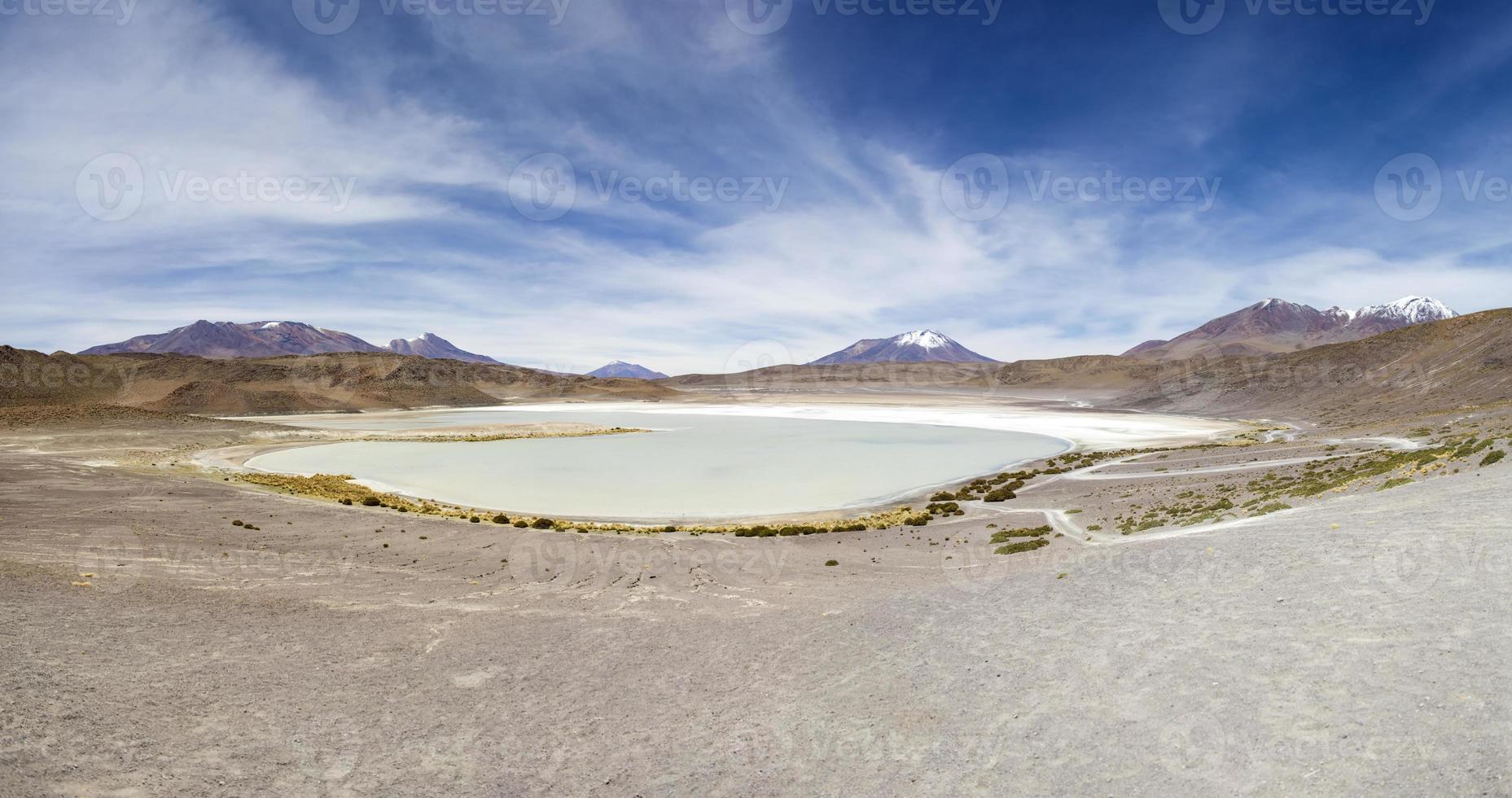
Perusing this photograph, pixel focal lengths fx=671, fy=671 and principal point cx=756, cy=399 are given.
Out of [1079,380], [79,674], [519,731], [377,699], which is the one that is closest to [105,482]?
[79,674]

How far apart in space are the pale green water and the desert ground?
1182cm

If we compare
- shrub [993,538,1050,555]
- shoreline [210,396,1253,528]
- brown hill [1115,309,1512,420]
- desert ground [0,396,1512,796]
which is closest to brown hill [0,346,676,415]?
shoreline [210,396,1253,528]

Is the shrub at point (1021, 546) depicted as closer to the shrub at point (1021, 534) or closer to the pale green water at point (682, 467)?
the shrub at point (1021, 534)

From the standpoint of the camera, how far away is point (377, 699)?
7379 mm

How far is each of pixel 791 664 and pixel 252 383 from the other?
142165 millimetres

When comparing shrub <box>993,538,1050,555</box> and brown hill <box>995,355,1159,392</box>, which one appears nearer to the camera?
shrub <box>993,538,1050,555</box>

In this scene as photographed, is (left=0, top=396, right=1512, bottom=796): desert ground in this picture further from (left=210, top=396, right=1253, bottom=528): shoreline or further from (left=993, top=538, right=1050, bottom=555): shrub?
(left=210, top=396, right=1253, bottom=528): shoreline

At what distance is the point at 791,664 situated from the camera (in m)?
8.52

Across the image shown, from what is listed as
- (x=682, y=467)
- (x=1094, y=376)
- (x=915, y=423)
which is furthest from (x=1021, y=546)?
(x=1094, y=376)

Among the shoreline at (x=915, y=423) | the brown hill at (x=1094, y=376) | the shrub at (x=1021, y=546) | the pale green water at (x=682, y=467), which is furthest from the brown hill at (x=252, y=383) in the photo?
the brown hill at (x=1094, y=376)

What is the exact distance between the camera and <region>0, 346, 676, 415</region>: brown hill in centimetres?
7462

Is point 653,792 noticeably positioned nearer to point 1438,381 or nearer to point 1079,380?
point 1438,381

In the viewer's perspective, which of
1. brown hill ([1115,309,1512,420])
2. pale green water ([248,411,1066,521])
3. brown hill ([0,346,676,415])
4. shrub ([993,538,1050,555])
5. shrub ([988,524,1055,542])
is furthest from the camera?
brown hill ([0,346,676,415])

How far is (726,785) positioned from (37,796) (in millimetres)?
5124
